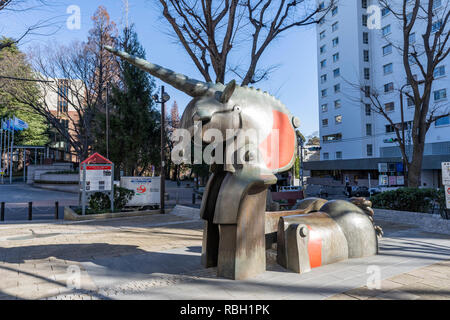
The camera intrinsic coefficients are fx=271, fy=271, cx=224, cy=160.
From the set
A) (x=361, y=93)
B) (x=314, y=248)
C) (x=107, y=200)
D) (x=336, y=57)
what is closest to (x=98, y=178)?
(x=107, y=200)

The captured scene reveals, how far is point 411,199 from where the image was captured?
9.48 meters

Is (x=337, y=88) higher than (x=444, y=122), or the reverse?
(x=337, y=88)

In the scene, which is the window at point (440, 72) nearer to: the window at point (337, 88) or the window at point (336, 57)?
the window at point (337, 88)

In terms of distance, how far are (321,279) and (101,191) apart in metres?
10.2

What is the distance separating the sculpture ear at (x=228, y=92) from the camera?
3.87m

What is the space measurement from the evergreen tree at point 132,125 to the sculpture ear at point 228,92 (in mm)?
16729

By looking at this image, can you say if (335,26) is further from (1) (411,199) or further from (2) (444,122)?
(1) (411,199)

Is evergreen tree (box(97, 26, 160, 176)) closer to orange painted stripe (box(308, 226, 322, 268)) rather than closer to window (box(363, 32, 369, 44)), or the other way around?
orange painted stripe (box(308, 226, 322, 268))

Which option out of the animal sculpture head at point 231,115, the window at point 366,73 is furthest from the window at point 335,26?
the animal sculpture head at point 231,115

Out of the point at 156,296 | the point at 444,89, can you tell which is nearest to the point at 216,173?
the point at 156,296

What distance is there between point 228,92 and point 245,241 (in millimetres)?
2205

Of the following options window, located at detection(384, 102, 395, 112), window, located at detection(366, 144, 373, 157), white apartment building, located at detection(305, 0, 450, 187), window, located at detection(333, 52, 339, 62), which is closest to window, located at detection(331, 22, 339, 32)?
white apartment building, located at detection(305, 0, 450, 187)
